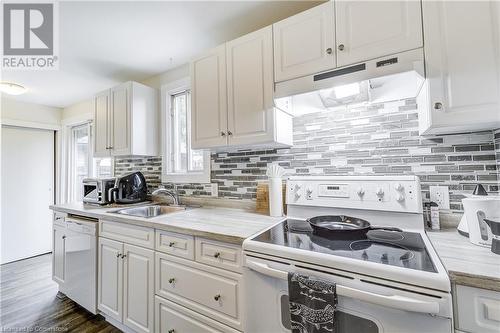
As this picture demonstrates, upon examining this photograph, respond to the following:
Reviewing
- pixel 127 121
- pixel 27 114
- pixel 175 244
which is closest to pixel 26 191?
pixel 27 114

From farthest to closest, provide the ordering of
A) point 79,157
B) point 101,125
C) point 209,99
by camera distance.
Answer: point 79,157
point 101,125
point 209,99

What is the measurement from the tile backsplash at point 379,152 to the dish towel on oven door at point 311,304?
854mm

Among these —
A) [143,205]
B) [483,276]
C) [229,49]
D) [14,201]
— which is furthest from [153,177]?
[483,276]

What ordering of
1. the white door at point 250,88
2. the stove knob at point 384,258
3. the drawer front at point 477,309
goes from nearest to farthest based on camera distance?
the drawer front at point 477,309
the stove knob at point 384,258
the white door at point 250,88

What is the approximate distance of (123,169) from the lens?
2.96 metres

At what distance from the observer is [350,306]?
2.73ft

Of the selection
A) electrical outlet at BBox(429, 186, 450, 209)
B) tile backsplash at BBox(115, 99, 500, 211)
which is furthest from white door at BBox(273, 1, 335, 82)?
electrical outlet at BBox(429, 186, 450, 209)

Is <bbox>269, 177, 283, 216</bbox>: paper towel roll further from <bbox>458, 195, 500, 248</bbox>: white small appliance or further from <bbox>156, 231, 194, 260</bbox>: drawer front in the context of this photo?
<bbox>458, 195, 500, 248</bbox>: white small appliance

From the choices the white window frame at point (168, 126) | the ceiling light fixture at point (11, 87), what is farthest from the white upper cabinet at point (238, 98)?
the ceiling light fixture at point (11, 87)

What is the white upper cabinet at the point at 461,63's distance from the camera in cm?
92

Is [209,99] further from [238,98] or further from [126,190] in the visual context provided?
[126,190]

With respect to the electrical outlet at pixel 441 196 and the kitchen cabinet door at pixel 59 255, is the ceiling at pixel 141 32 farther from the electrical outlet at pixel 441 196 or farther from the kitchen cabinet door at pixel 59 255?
the kitchen cabinet door at pixel 59 255

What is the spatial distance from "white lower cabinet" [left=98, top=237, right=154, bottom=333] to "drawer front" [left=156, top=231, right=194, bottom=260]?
0.13 meters

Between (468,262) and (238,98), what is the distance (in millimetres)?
1433
